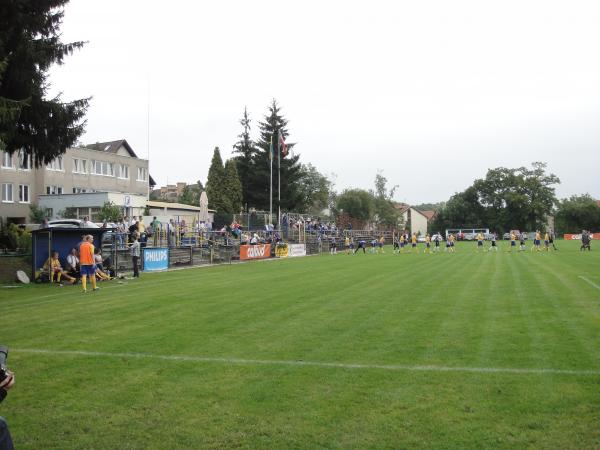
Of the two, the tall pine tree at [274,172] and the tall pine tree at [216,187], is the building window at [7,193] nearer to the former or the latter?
the tall pine tree at [216,187]

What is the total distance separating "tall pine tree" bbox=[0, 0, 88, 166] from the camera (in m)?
19.2

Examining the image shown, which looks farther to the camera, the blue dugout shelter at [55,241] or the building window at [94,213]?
the building window at [94,213]

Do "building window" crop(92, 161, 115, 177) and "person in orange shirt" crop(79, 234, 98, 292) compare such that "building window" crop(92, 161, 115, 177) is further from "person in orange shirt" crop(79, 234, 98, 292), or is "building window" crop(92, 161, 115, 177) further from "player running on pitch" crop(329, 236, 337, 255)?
"person in orange shirt" crop(79, 234, 98, 292)

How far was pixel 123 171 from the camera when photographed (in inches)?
2589

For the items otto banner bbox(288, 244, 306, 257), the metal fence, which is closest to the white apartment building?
the metal fence

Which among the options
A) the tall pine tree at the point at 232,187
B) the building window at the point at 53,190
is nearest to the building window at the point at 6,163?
the building window at the point at 53,190

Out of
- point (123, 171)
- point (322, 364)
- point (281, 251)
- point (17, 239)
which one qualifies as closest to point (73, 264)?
point (17, 239)

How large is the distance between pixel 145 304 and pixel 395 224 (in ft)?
337

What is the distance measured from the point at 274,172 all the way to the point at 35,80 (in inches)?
2112

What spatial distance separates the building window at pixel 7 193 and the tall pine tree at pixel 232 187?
24.7m

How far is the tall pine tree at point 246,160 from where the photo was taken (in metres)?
77.6

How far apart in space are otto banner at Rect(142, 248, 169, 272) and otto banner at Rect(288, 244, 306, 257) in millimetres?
16587

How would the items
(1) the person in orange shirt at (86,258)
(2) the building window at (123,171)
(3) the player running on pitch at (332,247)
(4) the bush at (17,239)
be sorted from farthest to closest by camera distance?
(2) the building window at (123,171)
(3) the player running on pitch at (332,247)
(4) the bush at (17,239)
(1) the person in orange shirt at (86,258)

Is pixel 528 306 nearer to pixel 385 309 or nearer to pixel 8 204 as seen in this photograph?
pixel 385 309
